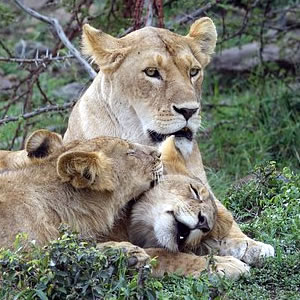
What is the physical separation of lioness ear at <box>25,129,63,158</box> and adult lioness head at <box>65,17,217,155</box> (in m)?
0.84

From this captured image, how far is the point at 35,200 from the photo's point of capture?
193 inches

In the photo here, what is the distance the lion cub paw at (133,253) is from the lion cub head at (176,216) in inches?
11.2

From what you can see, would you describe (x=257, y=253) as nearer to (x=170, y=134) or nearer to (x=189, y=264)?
(x=189, y=264)

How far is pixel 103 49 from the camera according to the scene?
612 cm

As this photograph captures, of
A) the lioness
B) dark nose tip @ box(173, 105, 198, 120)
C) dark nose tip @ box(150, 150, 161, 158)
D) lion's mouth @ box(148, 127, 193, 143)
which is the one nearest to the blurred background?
the lioness

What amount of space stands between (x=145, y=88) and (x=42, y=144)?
102 cm

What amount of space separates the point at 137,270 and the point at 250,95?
263 inches

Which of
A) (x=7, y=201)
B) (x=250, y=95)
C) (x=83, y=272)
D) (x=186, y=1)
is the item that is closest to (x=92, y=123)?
(x=7, y=201)

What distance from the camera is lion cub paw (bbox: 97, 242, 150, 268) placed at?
15.6ft

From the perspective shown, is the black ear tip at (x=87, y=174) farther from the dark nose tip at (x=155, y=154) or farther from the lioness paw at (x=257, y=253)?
the lioness paw at (x=257, y=253)

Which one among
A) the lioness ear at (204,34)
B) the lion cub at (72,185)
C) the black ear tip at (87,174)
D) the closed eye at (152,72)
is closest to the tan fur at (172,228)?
the lion cub at (72,185)

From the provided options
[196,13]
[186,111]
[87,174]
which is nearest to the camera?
[87,174]

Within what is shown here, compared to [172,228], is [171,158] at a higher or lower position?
higher

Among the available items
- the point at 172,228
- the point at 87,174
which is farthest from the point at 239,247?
the point at 87,174
